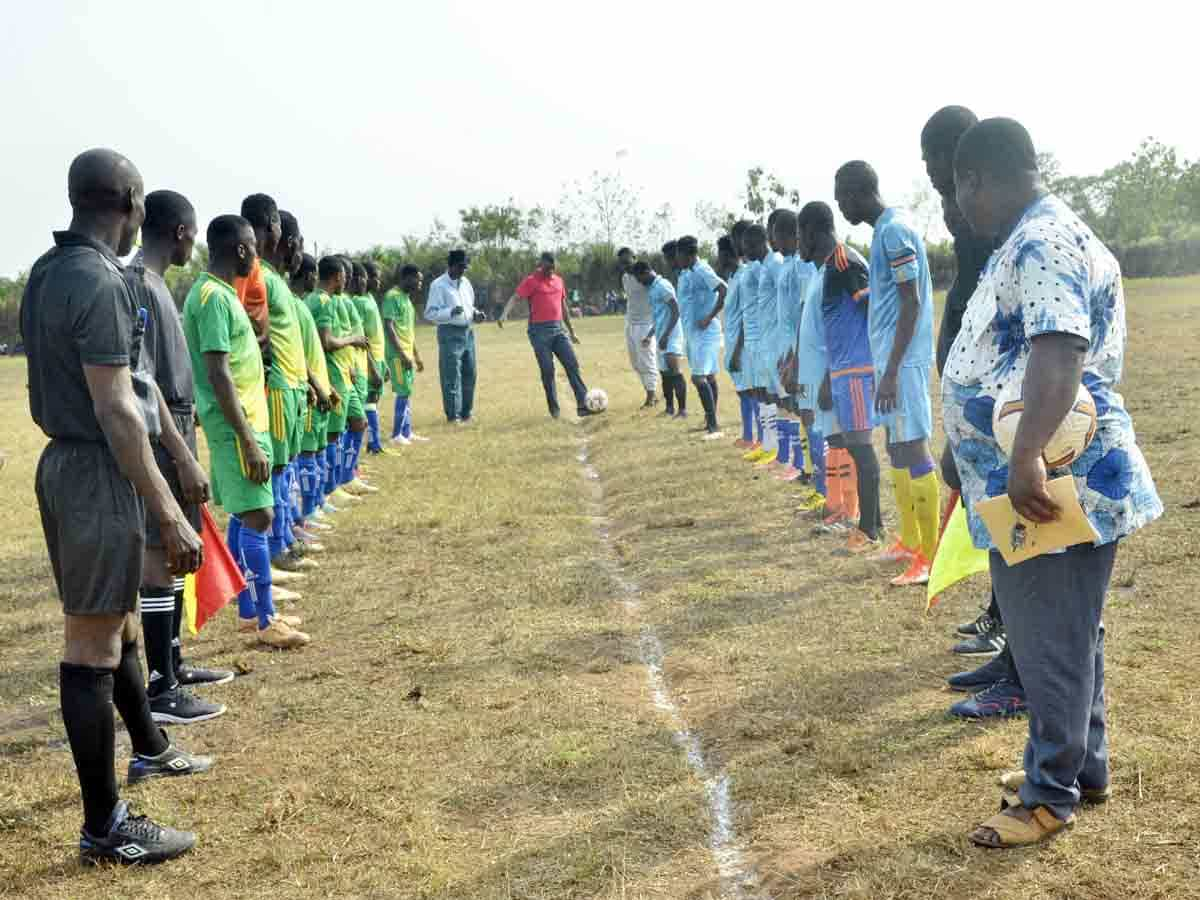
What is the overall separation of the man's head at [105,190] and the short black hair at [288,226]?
160 inches

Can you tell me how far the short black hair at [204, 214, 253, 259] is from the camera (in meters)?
5.95

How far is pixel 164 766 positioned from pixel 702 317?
9.85m

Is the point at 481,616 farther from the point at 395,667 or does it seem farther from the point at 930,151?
the point at 930,151

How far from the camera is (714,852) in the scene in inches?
143

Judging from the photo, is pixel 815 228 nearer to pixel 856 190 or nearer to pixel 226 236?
pixel 856 190

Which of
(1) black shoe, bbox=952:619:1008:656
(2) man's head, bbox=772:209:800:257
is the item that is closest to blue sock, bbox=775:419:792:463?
(2) man's head, bbox=772:209:800:257

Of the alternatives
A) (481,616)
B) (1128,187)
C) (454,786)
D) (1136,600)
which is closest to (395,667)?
(481,616)

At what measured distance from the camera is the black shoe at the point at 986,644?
208 inches

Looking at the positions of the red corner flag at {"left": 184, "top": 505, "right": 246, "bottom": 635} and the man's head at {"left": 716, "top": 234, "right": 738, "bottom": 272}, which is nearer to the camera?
the red corner flag at {"left": 184, "top": 505, "right": 246, "bottom": 635}

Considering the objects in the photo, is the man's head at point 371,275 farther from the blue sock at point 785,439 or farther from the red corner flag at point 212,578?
the red corner flag at point 212,578

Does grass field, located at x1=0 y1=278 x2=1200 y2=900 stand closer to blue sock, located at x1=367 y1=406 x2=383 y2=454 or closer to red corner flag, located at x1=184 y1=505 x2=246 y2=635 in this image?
red corner flag, located at x1=184 y1=505 x2=246 y2=635

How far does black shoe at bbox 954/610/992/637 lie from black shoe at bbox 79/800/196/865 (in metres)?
3.41

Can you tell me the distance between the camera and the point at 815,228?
7598 millimetres

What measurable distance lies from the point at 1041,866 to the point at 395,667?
326 cm
